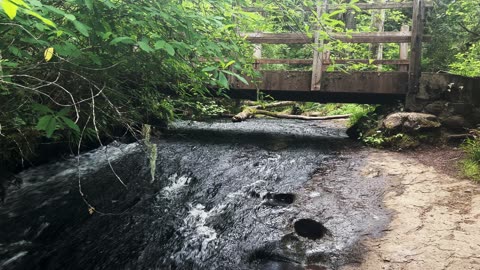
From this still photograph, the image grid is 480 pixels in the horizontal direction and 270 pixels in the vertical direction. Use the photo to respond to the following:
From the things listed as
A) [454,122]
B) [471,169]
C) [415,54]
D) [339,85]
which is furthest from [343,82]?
[471,169]

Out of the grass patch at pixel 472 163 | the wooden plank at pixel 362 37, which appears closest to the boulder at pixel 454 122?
the grass patch at pixel 472 163

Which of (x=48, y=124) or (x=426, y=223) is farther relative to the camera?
(x=426, y=223)

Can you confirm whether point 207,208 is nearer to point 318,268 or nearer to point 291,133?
point 318,268

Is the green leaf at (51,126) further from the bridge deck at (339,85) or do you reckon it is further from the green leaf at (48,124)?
the bridge deck at (339,85)

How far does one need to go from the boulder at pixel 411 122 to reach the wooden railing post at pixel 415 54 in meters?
0.45

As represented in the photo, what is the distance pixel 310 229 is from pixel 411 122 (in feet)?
16.0

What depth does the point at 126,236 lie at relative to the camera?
4609mm

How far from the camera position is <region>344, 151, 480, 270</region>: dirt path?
3721mm

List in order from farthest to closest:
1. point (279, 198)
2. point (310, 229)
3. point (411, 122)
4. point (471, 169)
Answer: point (411, 122), point (471, 169), point (279, 198), point (310, 229)

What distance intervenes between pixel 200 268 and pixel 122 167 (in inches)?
159

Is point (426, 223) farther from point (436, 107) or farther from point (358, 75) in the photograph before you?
point (358, 75)

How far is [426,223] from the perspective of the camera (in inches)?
Answer: 177

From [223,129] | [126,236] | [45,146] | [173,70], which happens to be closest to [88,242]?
[126,236]

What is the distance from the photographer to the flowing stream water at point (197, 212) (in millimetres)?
4105
